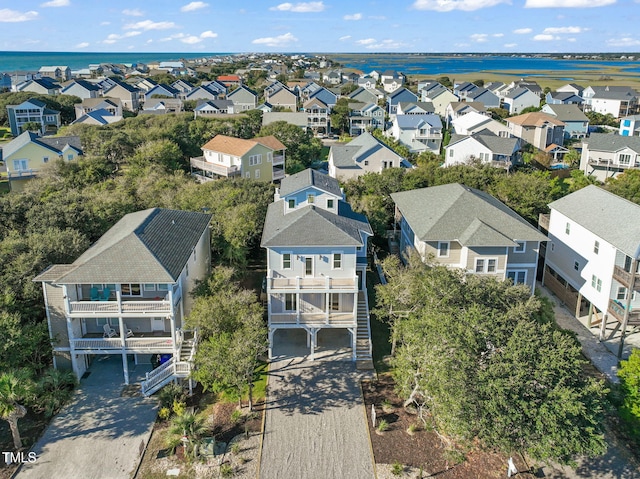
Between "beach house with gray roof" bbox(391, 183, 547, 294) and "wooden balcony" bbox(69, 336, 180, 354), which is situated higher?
"beach house with gray roof" bbox(391, 183, 547, 294)

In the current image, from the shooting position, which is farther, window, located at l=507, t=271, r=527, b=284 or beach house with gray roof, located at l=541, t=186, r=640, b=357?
window, located at l=507, t=271, r=527, b=284

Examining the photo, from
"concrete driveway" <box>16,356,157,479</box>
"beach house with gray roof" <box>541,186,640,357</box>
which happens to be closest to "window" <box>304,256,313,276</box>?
"concrete driveway" <box>16,356,157,479</box>

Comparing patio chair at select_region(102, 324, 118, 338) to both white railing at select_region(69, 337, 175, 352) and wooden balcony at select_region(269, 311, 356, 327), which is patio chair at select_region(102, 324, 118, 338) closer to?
Result: white railing at select_region(69, 337, 175, 352)

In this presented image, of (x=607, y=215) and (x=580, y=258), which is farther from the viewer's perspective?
(x=580, y=258)

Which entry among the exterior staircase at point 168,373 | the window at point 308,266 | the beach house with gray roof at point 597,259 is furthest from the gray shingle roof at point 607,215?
the exterior staircase at point 168,373

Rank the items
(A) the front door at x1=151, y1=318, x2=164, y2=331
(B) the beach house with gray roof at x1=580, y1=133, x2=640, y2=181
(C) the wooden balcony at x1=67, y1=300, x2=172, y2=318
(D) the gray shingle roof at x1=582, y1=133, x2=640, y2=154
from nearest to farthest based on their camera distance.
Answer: (C) the wooden balcony at x1=67, y1=300, x2=172, y2=318 → (A) the front door at x1=151, y1=318, x2=164, y2=331 → (B) the beach house with gray roof at x1=580, y1=133, x2=640, y2=181 → (D) the gray shingle roof at x1=582, y1=133, x2=640, y2=154

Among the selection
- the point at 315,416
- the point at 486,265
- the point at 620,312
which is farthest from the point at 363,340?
the point at 620,312

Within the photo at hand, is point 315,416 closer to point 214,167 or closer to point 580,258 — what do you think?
point 580,258
